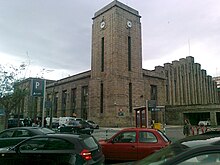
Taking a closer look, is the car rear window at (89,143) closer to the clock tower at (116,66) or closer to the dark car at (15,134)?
the dark car at (15,134)

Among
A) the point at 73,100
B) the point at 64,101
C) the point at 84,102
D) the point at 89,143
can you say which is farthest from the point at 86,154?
the point at 64,101

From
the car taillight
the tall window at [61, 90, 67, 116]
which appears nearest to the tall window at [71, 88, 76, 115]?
the tall window at [61, 90, 67, 116]

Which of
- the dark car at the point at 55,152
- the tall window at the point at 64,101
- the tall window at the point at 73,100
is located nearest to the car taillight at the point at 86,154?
the dark car at the point at 55,152

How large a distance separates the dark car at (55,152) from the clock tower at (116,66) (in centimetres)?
4443

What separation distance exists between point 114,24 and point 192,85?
4172cm

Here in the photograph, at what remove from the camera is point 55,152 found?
7023mm

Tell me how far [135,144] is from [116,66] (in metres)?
44.8

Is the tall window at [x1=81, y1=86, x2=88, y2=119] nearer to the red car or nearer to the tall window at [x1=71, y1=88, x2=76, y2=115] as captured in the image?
the tall window at [x1=71, y1=88, x2=76, y2=115]

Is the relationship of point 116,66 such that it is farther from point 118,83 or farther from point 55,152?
point 55,152

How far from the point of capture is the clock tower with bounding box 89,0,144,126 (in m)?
53.3

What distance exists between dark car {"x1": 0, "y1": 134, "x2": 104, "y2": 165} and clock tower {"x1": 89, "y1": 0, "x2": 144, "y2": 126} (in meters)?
44.4

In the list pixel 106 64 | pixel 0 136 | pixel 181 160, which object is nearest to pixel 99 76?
pixel 106 64

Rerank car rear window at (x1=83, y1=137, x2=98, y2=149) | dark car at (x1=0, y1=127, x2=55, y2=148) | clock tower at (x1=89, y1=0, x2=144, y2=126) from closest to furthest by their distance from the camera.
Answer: car rear window at (x1=83, y1=137, x2=98, y2=149) < dark car at (x1=0, y1=127, x2=55, y2=148) < clock tower at (x1=89, y1=0, x2=144, y2=126)

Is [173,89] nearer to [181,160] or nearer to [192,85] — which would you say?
[192,85]
